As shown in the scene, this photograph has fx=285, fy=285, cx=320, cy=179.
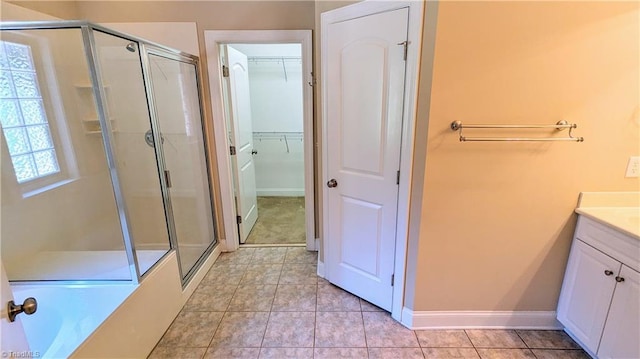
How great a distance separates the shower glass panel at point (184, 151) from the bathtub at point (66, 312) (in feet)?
2.19

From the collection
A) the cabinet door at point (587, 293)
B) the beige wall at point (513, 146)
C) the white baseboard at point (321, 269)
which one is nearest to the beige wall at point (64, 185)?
the white baseboard at point (321, 269)

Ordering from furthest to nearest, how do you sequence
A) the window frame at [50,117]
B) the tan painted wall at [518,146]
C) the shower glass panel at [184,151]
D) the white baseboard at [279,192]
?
1. the white baseboard at [279,192]
2. the shower glass panel at [184,151]
3. the window frame at [50,117]
4. the tan painted wall at [518,146]

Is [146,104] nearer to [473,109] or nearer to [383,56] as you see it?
[383,56]

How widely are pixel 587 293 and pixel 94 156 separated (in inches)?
137

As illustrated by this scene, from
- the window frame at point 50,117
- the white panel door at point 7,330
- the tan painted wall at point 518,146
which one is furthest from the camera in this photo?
the window frame at point 50,117

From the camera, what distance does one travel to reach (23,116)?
1.94 metres

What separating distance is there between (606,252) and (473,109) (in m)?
1.02

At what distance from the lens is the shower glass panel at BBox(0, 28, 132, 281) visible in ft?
5.98

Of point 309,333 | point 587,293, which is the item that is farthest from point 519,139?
point 309,333

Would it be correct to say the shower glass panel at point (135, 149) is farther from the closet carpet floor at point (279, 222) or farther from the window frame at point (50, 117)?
the closet carpet floor at point (279, 222)

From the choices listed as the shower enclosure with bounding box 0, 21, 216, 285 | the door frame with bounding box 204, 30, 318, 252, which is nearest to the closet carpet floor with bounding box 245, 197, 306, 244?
the door frame with bounding box 204, 30, 318, 252

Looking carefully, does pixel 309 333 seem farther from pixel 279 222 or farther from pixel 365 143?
pixel 279 222

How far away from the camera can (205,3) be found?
94.3 inches

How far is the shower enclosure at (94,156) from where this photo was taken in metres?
1.77
